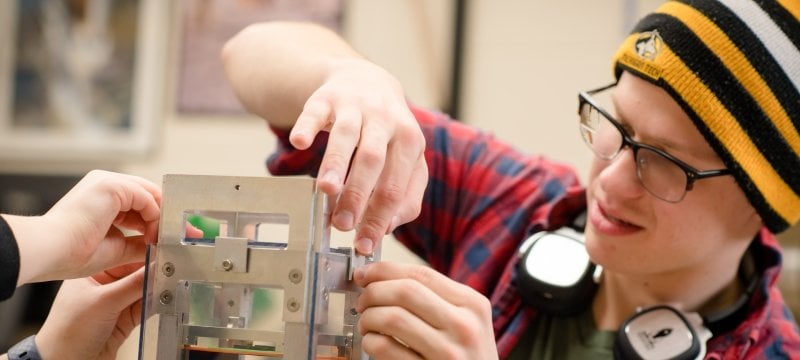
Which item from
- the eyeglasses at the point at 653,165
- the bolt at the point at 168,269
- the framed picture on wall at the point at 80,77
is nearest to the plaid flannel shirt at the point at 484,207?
the eyeglasses at the point at 653,165

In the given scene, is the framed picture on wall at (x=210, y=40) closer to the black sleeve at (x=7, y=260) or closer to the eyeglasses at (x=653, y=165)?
the eyeglasses at (x=653, y=165)

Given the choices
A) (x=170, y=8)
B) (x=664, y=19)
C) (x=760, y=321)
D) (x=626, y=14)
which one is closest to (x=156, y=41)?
(x=170, y=8)

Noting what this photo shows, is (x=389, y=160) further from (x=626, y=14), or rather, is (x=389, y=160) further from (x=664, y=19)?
(x=626, y=14)

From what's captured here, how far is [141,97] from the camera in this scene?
256 centimetres

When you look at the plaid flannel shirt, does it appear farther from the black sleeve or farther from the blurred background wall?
the blurred background wall

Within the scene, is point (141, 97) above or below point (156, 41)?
below

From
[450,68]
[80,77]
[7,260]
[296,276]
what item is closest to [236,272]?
[296,276]

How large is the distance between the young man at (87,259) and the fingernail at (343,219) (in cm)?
17

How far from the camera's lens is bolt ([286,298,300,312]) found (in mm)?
669

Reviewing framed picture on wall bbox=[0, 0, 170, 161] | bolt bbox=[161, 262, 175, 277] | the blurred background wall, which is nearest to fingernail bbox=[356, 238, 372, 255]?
bolt bbox=[161, 262, 175, 277]

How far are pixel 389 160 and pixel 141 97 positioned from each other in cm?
195

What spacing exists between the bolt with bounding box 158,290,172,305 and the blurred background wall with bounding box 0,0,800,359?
1.44 m

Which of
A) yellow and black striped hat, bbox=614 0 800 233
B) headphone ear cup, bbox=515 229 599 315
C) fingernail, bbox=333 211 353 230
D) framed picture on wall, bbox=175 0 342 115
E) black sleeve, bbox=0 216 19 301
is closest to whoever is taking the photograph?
black sleeve, bbox=0 216 19 301

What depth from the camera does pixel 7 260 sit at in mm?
612
